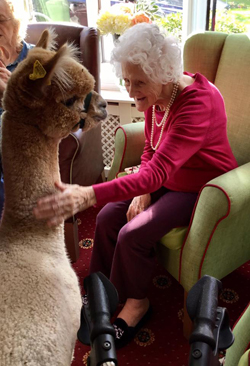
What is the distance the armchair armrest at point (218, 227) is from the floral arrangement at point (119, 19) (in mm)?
1448

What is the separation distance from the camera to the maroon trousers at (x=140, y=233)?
5.43 feet

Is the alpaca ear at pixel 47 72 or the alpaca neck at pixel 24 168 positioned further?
the alpaca neck at pixel 24 168

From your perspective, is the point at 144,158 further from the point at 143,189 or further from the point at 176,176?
the point at 143,189

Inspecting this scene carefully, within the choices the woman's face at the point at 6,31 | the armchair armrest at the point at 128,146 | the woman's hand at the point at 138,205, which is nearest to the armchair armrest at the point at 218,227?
the woman's hand at the point at 138,205

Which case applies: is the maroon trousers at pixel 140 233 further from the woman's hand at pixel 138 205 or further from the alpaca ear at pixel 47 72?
the alpaca ear at pixel 47 72

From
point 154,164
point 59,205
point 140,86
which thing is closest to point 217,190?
point 154,164

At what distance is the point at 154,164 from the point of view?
1.48m

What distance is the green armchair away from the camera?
1509mm

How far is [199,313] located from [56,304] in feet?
1.43

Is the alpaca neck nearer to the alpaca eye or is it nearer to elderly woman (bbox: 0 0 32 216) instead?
the alpaca eye

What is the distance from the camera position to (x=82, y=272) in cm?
222

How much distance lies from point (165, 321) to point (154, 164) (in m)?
0.87

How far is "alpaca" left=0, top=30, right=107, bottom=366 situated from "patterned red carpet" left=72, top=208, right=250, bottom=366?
0.81 meters

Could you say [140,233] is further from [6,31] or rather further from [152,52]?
[6,31]
